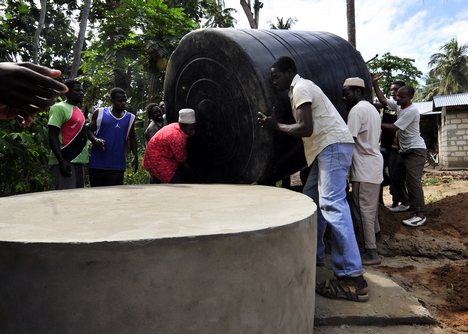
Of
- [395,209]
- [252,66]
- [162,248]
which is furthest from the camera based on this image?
[395,209]

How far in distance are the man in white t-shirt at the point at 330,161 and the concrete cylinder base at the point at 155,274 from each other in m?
0.91

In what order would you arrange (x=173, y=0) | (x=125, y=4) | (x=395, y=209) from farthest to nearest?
1. (x=173, y=0)
2. (x=125, y=4)
3. (x=395, y=209)

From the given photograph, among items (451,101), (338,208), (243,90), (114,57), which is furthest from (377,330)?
(451,101)

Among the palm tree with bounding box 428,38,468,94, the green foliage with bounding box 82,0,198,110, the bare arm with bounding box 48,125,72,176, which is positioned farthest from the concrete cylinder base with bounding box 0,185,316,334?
the palm tree with bounding box 428,38,468,94

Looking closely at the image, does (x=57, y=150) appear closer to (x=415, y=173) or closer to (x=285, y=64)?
(x=285, y=64)

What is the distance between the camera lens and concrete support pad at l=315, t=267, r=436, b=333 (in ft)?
8.30

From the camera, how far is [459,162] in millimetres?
15234

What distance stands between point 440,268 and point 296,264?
8.47 feet

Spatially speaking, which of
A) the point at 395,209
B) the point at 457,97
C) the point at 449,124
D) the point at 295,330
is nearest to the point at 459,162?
the point at 449,124

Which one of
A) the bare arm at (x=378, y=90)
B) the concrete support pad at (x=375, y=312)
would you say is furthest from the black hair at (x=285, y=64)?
the bare arm at (x=378, y=90)

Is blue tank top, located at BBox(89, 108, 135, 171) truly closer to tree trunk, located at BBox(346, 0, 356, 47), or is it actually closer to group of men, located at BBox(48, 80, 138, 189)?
group of men, located at BBox(48, 80, 138, 189)

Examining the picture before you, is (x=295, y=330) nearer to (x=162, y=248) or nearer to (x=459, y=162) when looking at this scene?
(x=162, y=248)

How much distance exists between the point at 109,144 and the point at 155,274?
3.02 meters

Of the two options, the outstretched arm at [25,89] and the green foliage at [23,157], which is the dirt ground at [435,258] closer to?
the outstretched arm at [25,89]
